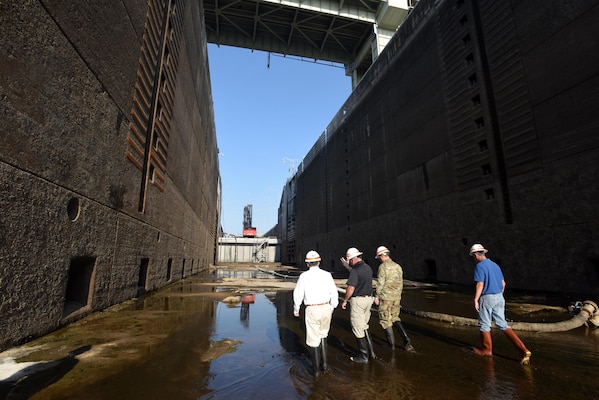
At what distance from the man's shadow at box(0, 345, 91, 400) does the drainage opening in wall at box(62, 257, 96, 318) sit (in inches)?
107

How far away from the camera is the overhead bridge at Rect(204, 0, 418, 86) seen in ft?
104

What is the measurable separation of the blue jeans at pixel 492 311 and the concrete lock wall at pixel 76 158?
6.81 metres

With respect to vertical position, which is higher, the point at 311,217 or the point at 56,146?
the point at 311,217

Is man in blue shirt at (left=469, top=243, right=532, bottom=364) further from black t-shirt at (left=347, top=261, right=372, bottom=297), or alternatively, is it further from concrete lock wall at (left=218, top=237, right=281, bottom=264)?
concrete lock wall at (left=218, top=237, right=281, bottom=264)

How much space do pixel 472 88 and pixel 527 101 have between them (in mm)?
3291

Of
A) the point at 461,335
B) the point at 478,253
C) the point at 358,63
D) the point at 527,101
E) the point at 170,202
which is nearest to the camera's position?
the point at 478,253

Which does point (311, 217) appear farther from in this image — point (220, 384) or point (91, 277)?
point (220, 384)

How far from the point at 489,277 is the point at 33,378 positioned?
20.3 ft

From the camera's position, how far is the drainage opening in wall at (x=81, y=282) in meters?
6.36

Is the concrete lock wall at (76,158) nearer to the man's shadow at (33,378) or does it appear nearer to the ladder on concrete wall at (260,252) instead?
the man's shadow at (33,378)

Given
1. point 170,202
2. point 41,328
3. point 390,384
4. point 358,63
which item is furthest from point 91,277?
point 358,63

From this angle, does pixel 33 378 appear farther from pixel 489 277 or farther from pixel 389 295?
pixel 489 277

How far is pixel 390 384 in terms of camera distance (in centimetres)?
370

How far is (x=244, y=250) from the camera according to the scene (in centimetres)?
5497
